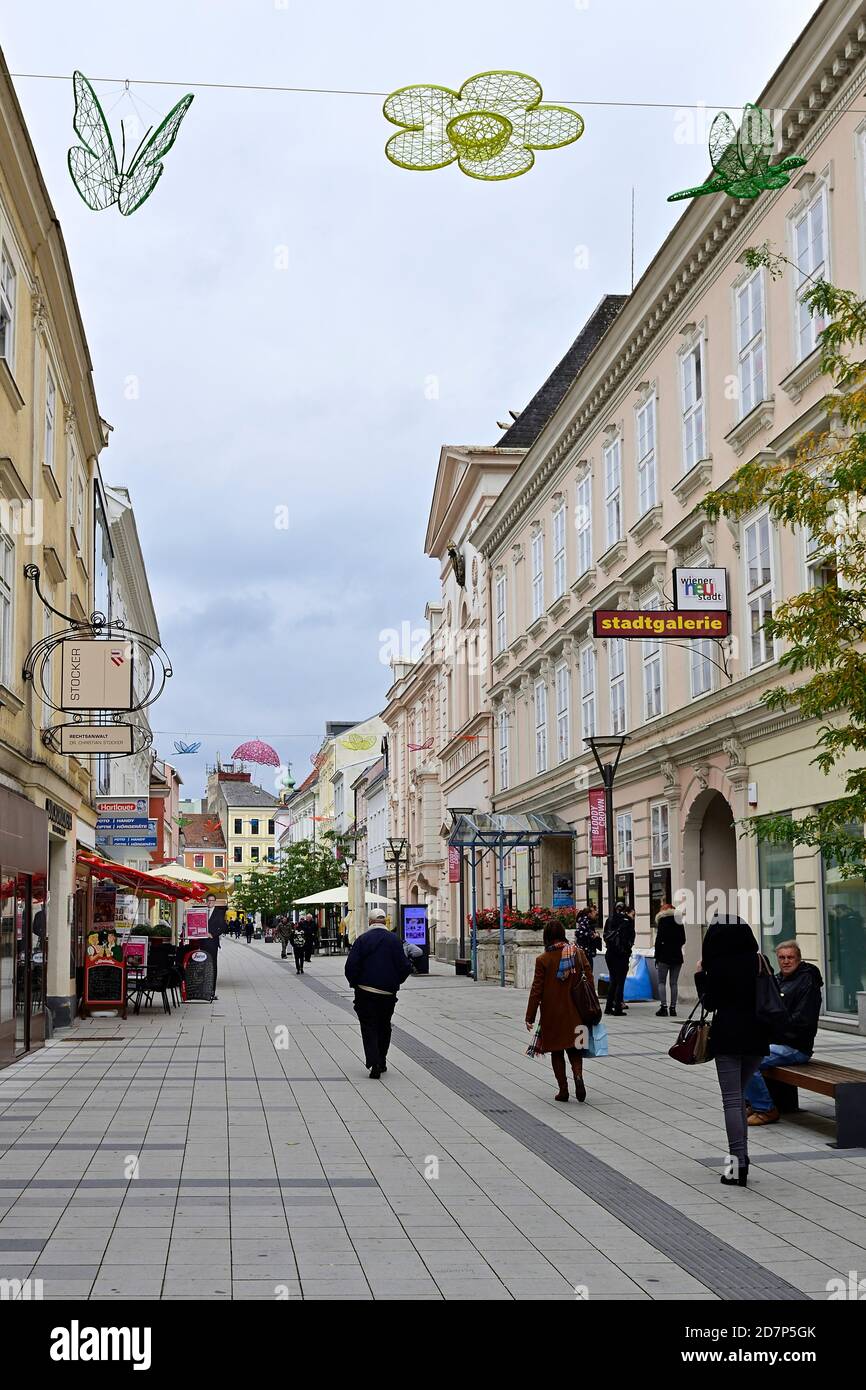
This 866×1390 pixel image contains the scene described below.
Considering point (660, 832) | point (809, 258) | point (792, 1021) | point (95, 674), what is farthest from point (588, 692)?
point (792, 1021)

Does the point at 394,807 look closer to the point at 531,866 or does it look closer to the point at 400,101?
the point at 531,866

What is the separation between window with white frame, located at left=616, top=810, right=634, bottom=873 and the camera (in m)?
29.8

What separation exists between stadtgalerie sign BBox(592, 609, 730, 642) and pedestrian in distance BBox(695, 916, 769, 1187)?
1193 centimetres

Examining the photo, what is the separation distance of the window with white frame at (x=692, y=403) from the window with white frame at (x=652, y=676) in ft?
10.3

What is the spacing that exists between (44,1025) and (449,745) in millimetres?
36010

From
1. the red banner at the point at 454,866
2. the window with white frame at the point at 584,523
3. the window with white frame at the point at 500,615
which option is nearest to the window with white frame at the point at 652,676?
the window with white frame at the point at 584,523

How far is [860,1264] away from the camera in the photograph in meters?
7.48

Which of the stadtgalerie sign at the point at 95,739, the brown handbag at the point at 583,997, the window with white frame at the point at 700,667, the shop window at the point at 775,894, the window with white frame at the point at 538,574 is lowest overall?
the brown handbag at the point at 583,997

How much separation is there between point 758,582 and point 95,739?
9790mm

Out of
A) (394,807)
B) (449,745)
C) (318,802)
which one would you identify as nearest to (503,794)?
(449,745)

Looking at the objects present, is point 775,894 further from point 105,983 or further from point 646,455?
point 105,983

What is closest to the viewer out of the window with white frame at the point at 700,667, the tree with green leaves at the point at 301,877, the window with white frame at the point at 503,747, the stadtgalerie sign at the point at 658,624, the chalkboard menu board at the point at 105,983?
the stadtgalerie sign at the point at 658,624

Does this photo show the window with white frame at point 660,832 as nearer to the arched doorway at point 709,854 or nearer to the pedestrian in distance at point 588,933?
the arched doorway at point 709,854

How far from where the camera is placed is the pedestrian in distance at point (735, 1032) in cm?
973
